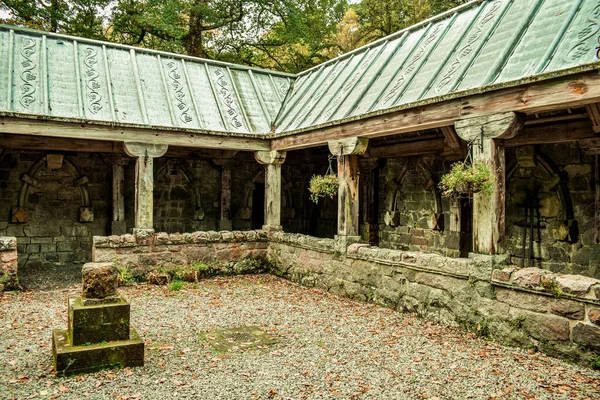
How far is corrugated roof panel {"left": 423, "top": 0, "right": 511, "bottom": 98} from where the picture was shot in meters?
6.80

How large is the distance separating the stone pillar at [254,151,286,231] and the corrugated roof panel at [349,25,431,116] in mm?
2740

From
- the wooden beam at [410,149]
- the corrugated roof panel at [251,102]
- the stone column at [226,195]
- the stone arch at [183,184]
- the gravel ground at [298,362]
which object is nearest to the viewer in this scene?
the gravel ground at [298,362]

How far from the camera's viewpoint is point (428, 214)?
11.0 meters

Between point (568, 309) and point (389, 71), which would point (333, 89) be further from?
point (568, 309)

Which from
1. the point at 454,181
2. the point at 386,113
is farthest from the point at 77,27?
the point at 454,181

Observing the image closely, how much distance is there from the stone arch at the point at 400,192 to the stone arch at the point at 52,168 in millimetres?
7707

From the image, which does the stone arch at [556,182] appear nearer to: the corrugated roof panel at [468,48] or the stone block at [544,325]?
the corrugated roof panel at [468,48]

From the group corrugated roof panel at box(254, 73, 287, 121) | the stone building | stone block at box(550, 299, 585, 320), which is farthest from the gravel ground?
corrugated roof panel at box(254, 73, 287, 121)

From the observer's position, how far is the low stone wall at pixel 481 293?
4.77m

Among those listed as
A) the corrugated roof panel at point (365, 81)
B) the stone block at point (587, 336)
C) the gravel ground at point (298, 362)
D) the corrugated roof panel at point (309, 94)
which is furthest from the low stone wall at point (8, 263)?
the stone block at point (587, 336)

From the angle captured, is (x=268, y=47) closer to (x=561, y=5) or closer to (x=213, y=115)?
(x=213, y=115)

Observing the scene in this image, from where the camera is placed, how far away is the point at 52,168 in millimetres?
10906

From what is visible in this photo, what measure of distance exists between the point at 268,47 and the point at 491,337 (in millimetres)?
17389

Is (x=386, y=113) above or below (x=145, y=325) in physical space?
above
